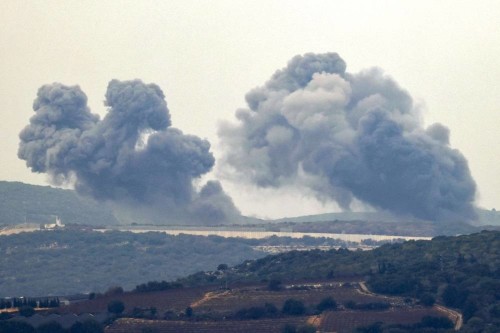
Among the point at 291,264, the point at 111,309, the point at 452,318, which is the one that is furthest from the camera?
the point at 291,264

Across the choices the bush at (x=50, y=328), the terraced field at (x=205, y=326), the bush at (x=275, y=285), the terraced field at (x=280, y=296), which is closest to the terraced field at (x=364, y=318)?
the terraced field at (x=205, y=326)

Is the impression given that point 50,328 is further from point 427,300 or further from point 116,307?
point 427,300

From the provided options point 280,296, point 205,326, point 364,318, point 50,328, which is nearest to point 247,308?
point 280,296

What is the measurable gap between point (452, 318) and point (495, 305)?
4.10 metres

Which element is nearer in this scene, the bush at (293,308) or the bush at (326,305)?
the bush at (293,308)

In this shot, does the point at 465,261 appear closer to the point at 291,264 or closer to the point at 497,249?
the point at 497,249

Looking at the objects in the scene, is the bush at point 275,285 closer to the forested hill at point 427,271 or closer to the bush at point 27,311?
the forested hill at point 427,271

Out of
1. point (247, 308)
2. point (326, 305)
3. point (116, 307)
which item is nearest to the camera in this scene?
point (326, 305)

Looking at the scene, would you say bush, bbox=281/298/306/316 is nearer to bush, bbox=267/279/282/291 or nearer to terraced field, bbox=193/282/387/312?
terraced field, bbox=193/282/387/312

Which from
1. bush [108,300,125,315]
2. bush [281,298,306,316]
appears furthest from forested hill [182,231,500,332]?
bush [108,300,125,315]

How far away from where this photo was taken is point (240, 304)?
16025cm

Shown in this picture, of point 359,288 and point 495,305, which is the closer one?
point 495,305

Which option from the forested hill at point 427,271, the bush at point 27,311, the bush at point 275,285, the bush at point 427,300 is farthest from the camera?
the bush at point 275,285

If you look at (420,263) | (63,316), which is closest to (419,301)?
(420,263)
